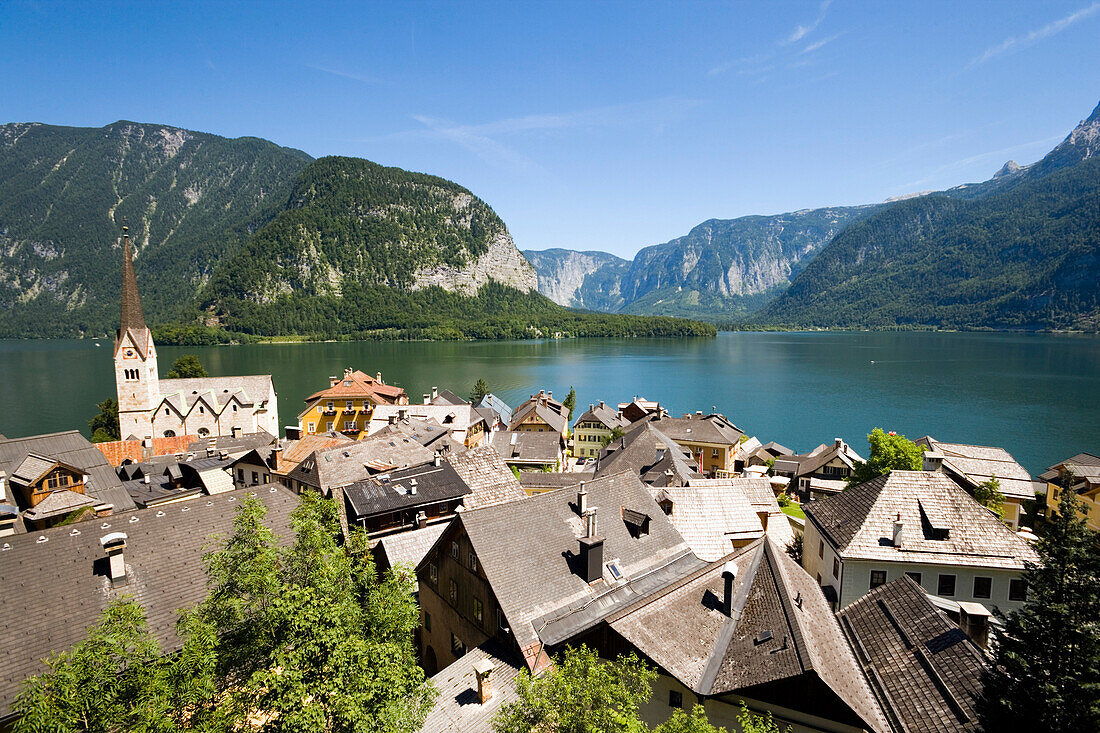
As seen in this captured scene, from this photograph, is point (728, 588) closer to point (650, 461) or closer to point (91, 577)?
point (91, 577)

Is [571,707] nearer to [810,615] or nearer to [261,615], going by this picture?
[261,615]

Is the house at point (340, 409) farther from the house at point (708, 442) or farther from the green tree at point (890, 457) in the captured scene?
the green tree at point (890, 457)

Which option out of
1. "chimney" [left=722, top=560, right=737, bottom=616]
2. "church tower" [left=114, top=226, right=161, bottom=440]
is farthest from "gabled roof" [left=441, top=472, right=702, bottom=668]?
"church tower" [left=114, top=226, right=161, bottom=440]

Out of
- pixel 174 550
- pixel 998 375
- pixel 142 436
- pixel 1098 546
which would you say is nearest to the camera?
pixel 1098 546

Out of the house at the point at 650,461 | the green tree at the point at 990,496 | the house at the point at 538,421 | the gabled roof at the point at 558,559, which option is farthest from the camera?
the house at the point at 538,421

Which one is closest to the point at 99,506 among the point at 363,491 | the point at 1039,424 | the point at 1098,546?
the point at 363,491

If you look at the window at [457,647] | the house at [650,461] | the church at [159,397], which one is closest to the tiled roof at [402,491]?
the window at [457,647]
